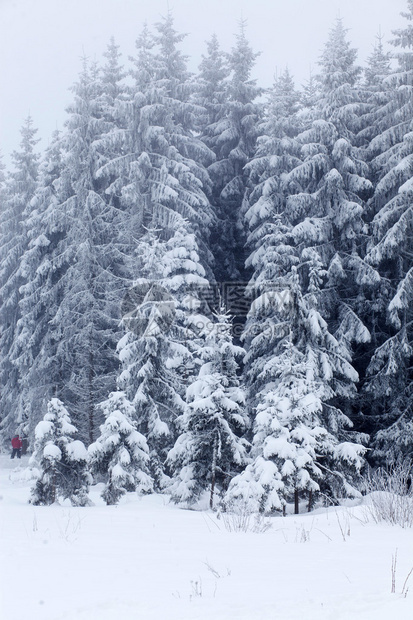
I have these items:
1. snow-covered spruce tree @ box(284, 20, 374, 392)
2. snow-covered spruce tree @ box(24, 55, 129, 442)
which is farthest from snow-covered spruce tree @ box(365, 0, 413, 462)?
snow-covered spruce tree @ box(24, 55, 129, 442)

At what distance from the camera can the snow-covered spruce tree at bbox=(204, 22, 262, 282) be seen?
2431cm

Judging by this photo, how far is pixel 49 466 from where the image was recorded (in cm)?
1321

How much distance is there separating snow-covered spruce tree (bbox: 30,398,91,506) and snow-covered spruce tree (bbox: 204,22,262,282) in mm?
12245

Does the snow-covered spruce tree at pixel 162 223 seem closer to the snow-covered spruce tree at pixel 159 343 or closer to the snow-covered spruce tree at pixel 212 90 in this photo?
the snow-covered spruce tree at pixel 159 343

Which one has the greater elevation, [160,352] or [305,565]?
[160,352]

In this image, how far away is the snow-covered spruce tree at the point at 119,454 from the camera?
14164mm

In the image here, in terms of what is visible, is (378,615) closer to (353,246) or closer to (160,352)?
(160,352)

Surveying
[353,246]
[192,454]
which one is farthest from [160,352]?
[353,246]

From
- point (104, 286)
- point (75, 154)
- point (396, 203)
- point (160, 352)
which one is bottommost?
point (160, 352)

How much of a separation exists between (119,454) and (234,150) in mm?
15024

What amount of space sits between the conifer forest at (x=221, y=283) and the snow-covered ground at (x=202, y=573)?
4.93m

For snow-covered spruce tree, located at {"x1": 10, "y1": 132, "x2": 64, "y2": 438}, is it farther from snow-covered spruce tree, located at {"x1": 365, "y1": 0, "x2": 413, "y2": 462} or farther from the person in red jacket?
snow-covered spruce tree, located at {"x1": 365, "y1": 0, "x2": 413, "y2": 462}

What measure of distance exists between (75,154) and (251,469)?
52.3 feet

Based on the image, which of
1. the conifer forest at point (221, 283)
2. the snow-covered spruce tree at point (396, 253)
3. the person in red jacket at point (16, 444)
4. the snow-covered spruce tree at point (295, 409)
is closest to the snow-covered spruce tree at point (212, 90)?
the conifer forest at point (221, 283)
